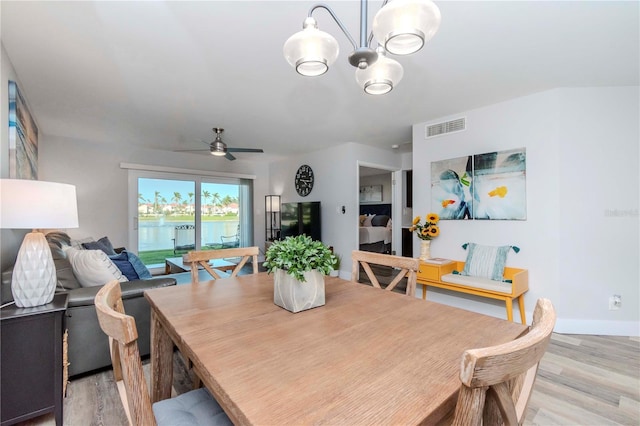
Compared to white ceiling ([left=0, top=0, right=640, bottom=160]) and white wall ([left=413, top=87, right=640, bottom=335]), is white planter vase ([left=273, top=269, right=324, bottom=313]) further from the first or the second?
white wall ([left=413, top=87, right=640, bottom=335])

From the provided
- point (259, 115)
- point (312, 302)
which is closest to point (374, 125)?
point (259, 115)

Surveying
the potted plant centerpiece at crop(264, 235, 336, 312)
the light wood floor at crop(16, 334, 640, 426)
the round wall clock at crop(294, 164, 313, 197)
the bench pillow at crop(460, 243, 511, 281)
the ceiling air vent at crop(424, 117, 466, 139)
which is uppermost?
the ceiling air vent at crop(424, 117, 466, 139)

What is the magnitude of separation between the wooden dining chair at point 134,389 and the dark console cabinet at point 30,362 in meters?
0.85

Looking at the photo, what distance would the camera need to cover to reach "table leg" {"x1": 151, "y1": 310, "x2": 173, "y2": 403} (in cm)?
139

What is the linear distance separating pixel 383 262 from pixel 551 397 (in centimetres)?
136

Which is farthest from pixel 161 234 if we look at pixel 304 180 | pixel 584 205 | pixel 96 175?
pixel 584 205

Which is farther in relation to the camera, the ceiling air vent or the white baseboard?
the ceiling air vent

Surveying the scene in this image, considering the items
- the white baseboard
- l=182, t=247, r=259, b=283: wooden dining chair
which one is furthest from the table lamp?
the white baseboard

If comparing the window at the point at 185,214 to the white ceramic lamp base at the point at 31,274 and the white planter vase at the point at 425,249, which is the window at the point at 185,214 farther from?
the white planter vase at the point at 425,249

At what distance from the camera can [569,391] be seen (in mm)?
1870

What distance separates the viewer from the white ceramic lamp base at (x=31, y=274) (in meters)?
1.51

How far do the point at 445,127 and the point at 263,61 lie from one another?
2.34 m

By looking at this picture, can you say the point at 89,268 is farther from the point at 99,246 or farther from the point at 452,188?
the point at 452,188

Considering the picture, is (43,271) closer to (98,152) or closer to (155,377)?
(155,377)
